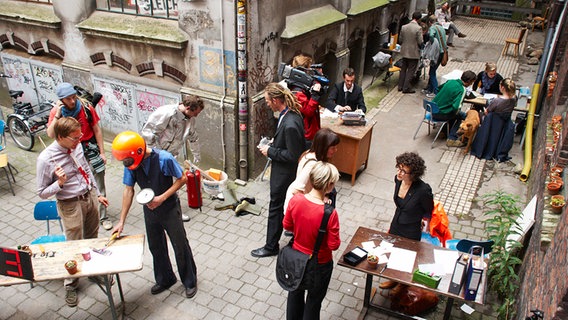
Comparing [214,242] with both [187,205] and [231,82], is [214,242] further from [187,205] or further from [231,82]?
[231,82]

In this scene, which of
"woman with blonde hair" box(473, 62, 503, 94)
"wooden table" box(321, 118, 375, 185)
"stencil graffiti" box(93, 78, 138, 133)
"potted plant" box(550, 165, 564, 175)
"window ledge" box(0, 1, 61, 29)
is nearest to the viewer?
"potted plant" box(550, 165, 564, 175)

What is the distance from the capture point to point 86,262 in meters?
4.25

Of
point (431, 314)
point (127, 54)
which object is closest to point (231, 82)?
point (127, 54)

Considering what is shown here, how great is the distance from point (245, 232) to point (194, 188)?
3.54 ft

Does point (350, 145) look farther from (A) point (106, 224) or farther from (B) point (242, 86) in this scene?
(A) point (106, 224)

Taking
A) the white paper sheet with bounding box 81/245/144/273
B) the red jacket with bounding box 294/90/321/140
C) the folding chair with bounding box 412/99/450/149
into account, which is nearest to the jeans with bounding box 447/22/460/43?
the folding chair with bounding box 412/99/450/149

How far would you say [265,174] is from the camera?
25.9 ft

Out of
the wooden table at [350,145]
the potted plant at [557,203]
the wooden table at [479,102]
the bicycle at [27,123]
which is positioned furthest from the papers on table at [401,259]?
the bicycle at [27,123]

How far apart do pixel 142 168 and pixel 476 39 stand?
57.0 feet

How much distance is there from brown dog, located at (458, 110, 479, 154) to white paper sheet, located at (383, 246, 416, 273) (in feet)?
16.3

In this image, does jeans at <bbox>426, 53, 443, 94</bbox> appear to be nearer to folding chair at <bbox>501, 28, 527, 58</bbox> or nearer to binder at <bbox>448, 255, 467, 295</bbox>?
folding chair at <bbox>501, 28, 527, 58</bbox>

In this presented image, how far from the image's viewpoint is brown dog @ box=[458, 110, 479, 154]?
339 inches

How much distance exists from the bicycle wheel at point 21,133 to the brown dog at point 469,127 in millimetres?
8649

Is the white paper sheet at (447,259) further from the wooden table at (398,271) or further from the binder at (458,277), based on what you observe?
the binder at (458,277)
